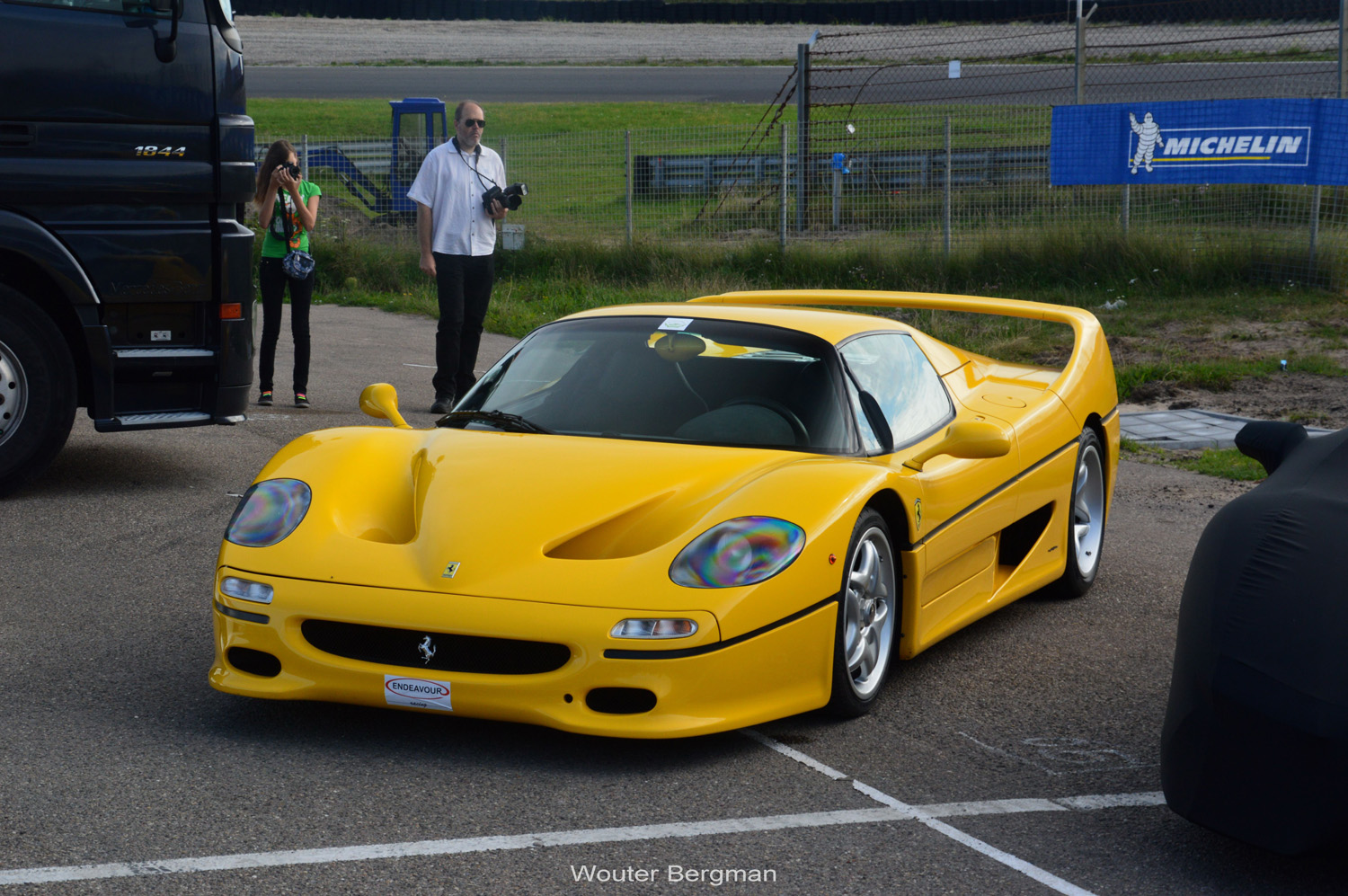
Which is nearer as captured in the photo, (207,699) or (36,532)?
(207,699)

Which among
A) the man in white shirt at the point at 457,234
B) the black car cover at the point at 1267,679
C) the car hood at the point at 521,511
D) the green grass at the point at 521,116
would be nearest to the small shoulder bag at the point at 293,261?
the man in white shirt at the point at 457,234

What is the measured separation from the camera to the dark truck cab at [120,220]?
607 cm

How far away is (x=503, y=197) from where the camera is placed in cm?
884

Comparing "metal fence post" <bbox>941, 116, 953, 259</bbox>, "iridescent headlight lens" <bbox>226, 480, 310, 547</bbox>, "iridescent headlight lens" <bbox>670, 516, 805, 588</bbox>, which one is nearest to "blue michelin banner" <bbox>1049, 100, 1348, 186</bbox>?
"metal fence post" <bbox>941, 116, 953, 259</bbox>

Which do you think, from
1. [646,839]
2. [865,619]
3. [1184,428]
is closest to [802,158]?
[1184,428]

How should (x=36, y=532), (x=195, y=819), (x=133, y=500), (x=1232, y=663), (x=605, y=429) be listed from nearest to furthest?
1. (x=1232, y=663)
2. (x=195, y=819)
3. (x=605, y=429)
4. (x=36, y=532)
5. (x=133, y=500)

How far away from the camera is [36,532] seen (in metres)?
5.89

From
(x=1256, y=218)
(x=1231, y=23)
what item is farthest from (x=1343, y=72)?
(x=1231, y=23)

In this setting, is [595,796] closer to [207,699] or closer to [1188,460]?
[207,699]

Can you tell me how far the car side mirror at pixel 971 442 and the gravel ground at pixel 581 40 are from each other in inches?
1105

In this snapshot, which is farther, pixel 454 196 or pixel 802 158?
pixel 802 158

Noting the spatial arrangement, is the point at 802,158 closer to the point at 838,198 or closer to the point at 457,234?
the point at 838,198

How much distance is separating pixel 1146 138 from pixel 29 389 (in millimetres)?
10284

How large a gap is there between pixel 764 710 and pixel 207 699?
1.58 meters
